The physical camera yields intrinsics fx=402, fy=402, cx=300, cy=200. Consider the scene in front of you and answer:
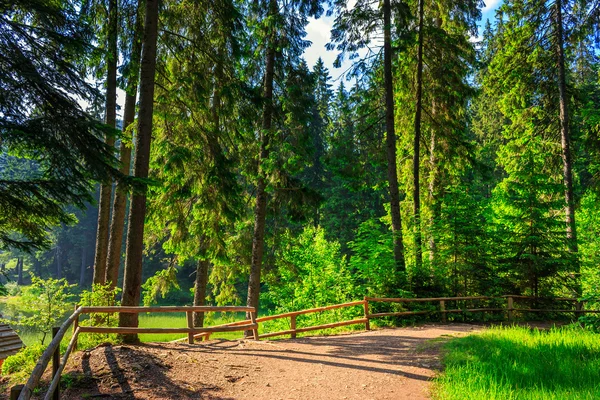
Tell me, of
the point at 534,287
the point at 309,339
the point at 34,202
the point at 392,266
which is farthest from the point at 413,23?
the point at 34,202

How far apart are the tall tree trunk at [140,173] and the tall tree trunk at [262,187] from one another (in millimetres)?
4460

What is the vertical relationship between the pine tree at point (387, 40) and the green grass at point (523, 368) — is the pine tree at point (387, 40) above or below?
above

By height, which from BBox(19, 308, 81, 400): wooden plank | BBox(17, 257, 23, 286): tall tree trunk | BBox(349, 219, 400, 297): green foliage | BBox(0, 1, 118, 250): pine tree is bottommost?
BBox(17, 257, 23, 286): tall tree trunk

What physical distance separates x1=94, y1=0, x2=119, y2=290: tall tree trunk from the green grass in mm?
8971

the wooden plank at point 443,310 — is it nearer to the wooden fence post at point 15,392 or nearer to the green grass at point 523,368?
the green grass at point 523,368

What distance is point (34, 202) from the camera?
22.2ft

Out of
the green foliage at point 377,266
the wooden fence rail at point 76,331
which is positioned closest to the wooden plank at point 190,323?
the wooden fence rail at point 76,331

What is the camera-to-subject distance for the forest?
22.5ft

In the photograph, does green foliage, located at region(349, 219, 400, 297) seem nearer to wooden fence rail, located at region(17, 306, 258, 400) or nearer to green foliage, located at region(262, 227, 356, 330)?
wooden fence rail, located at region(17, 306, 258, 400)

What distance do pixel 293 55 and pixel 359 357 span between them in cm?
1028

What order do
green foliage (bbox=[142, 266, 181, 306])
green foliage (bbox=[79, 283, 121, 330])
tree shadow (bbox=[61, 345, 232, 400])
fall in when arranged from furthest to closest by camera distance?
1. green foliage (bbox=[142, 266, 181, 306])
2. green foliage (bbox=[79, 283, 121, 330])
3. tree shadow (bbox=[61, 345, 232, 400])

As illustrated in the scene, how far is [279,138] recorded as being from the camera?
13.3 m

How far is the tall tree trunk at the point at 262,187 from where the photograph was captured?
1333cm

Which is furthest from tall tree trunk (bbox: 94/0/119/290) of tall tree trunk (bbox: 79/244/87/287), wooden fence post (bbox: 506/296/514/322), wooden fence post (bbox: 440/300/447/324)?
tall tree trunk (bbox: 79/244/87/287)
